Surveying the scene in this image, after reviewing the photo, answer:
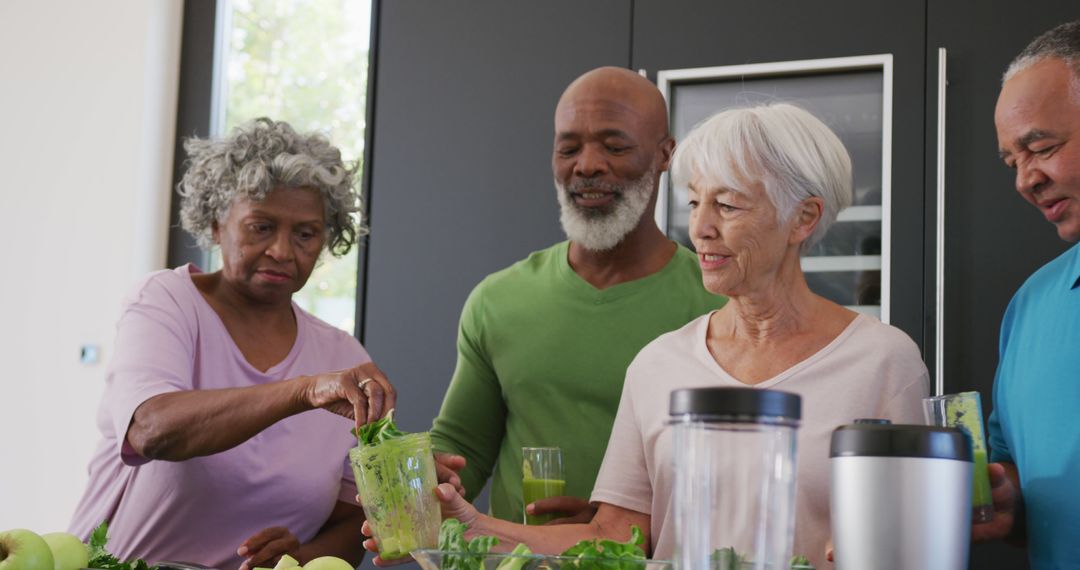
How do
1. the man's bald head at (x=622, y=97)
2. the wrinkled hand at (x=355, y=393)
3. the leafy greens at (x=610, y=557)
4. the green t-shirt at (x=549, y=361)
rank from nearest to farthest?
the leafy greens at (x=610, y=557) < the wrinkled hand at (x=355, y=393) < the green t-shirt at (x=549, y=361) < the man's bald head at (x=622, y=97)

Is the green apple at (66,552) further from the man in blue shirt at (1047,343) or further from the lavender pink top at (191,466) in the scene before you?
the man in blue shirt at (1047,343)

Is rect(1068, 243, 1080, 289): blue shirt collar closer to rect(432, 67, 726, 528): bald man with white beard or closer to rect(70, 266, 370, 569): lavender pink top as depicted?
rect(432, 67, 726, 528): bald man with white beard

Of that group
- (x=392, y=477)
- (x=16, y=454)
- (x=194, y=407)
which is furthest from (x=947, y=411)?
(x=16, y=454)

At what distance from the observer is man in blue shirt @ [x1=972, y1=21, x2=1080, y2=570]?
144cm

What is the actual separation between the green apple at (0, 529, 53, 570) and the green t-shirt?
96 cm

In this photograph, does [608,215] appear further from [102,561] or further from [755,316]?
[102,561]

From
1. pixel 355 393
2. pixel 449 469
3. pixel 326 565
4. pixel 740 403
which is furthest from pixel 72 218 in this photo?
pixel 740 403

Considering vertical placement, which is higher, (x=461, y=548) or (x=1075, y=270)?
(x=1075, y=270)

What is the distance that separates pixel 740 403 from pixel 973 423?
1.56ft

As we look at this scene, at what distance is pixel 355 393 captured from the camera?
1590 mm

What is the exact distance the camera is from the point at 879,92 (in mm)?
2941

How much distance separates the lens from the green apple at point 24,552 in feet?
4.08

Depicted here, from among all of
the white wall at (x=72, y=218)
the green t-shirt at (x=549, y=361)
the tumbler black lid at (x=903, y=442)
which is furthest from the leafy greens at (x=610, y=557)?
the white wall at (x=72, y=218)

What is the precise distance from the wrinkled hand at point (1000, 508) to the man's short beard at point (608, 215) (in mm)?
888
